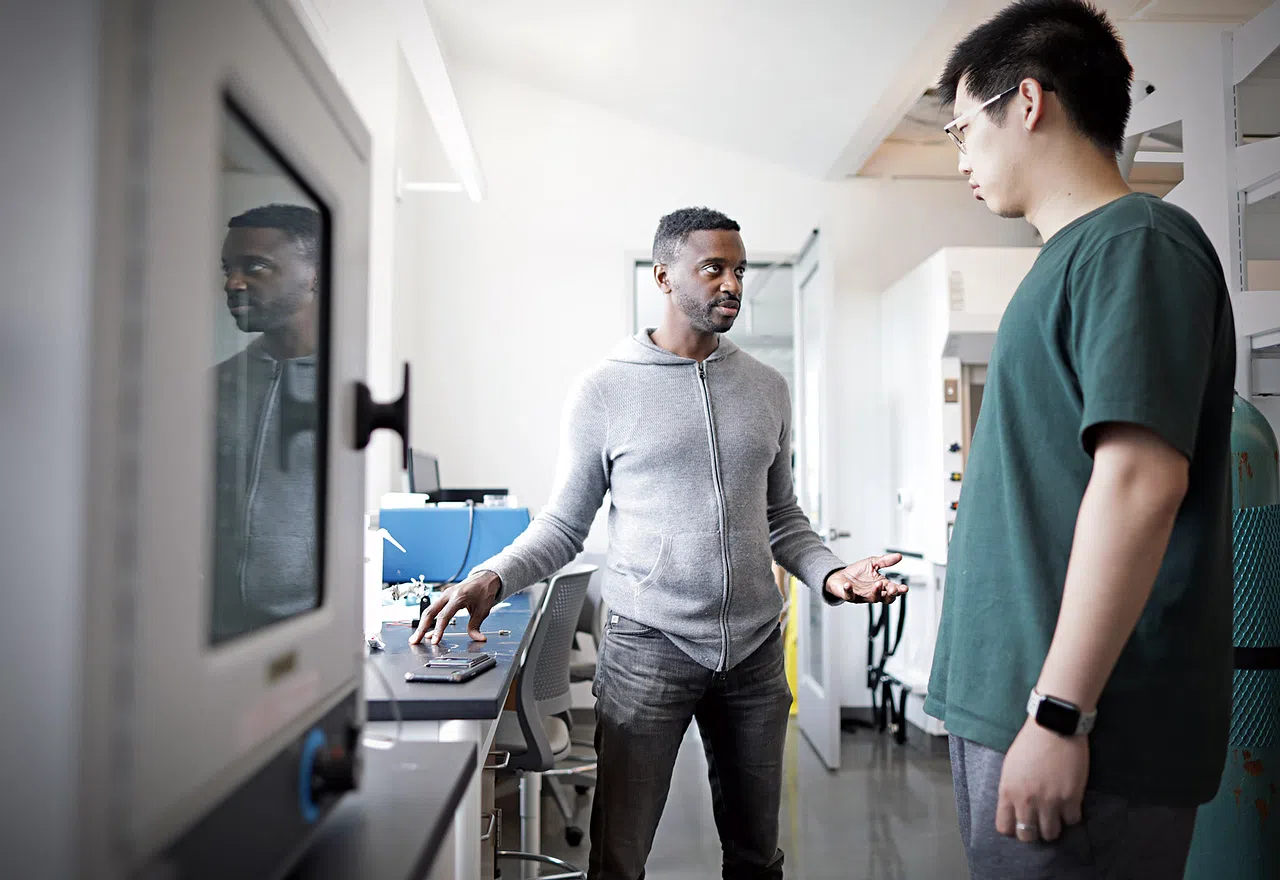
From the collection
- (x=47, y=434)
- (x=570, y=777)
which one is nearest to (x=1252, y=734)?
(x=47, y=434)

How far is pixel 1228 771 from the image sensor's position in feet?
5.26

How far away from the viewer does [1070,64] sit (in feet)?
3.31

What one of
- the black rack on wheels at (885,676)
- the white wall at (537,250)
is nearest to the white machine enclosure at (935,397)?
the black rack on wheels at (885,676)

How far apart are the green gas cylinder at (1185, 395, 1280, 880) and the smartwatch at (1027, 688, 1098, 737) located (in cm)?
99

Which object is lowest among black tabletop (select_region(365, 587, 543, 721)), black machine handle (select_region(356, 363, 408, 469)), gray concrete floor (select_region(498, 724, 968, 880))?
gray concrete floor (select_region(498, 724, 968, 880))

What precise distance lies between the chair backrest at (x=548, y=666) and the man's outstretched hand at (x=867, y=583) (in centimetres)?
107

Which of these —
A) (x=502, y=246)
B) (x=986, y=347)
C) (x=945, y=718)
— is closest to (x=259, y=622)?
(x=945, y=718)

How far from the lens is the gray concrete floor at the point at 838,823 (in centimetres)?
274

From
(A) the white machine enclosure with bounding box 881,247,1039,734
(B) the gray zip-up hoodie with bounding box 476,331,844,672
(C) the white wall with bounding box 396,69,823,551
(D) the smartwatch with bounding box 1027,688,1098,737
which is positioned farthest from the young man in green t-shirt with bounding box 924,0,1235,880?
(C) the white wall with bounding box 396,69,823,551

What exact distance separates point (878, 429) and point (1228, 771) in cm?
322

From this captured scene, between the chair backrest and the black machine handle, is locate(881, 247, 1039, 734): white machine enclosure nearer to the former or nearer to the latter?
the chair backrest

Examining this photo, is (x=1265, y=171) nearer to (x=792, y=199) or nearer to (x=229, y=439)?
(x=229, y=439)

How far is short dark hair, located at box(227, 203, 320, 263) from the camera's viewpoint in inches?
20.6

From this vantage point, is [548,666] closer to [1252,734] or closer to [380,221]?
[1252,734]
